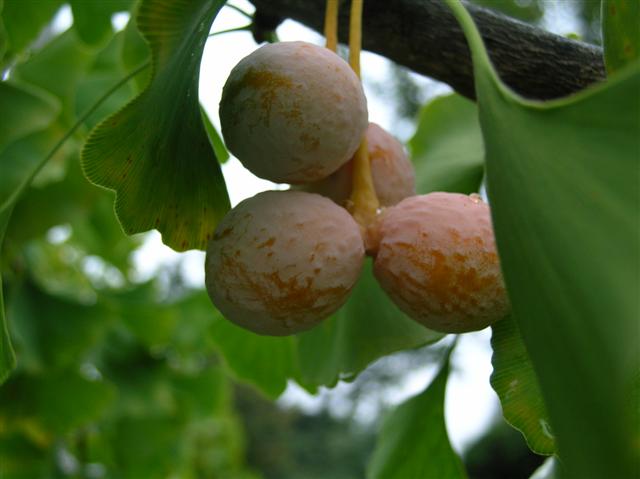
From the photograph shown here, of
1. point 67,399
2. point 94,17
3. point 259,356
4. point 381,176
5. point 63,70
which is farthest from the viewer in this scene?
point 67,399

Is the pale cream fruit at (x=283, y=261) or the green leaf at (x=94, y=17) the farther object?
the green leaf at (x=94, y=17)

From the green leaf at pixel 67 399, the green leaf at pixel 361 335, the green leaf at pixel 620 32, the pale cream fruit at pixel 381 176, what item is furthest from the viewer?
the green leaf at pixel 67 399

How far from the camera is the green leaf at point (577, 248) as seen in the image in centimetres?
31

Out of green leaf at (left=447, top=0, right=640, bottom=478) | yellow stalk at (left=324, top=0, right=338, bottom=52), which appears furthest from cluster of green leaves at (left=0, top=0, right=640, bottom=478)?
yellow stalk at (left=324, top=0, right=338, bottom=52)

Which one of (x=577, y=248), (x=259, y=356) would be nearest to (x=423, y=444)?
(x=259, y=356)

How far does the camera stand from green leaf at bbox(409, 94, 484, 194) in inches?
34.2

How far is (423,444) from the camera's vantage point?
2.68 feet

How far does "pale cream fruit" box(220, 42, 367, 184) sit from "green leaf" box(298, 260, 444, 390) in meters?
0.23

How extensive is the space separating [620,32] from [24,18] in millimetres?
582

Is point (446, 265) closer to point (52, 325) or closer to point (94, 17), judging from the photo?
point (94, 17)

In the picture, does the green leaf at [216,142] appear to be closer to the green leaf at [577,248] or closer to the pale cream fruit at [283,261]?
the pale cream fruit at [283,261]

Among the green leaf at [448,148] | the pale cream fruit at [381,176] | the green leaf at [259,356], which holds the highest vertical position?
the pale cream fruit at [381,176]

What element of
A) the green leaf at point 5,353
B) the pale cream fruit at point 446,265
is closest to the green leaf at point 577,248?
the pale cream fruit at point 446,265

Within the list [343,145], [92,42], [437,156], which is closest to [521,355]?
[343,145]
